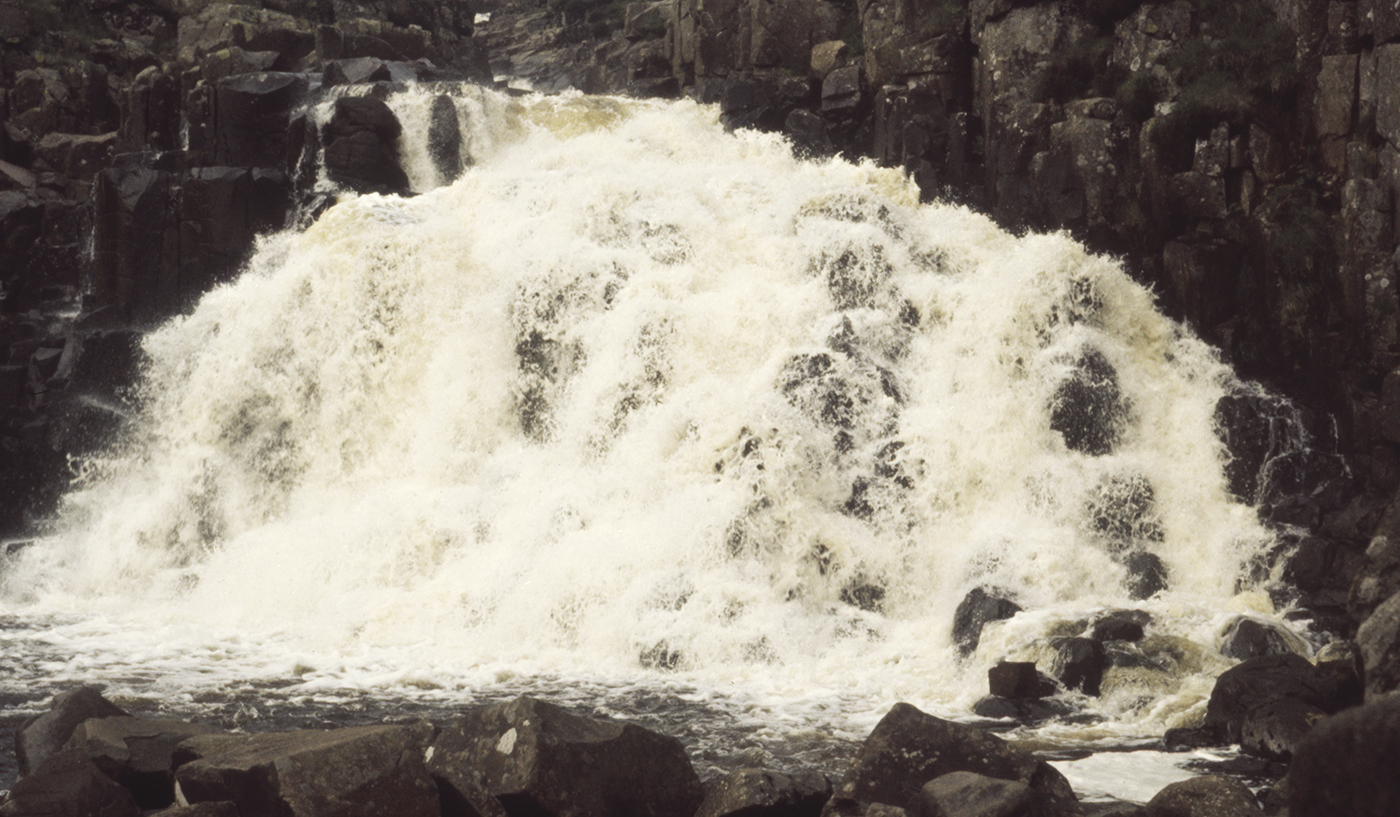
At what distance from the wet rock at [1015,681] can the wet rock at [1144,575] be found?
3.64m

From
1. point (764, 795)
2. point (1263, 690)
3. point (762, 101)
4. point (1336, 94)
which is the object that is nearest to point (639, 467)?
point (1263, 690)

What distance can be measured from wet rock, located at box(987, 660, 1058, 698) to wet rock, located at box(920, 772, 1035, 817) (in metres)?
4.69

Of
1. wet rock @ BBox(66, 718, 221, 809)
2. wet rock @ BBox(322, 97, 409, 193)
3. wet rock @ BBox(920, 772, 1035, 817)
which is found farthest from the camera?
wet rock @ BBox(322, 97, 409, 193)

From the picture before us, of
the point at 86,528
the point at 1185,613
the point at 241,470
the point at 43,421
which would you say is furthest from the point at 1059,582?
the point at 43,421

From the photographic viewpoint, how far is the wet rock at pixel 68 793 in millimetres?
7422

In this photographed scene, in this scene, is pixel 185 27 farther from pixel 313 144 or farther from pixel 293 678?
pixel 293 678

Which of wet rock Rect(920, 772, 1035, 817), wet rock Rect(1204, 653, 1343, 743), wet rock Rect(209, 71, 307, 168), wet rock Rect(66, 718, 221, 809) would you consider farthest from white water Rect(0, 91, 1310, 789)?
wet rock Rect(209, 71, 307, 168)

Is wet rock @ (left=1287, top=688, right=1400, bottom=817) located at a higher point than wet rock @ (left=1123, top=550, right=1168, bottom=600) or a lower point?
higher

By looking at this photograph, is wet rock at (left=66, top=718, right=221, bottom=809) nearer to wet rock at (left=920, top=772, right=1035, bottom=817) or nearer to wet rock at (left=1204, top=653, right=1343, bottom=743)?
wet rock at (left=920, top=772, right=1035, bottom=817)

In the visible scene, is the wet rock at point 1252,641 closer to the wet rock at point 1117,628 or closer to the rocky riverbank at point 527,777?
the wet rock at point 1117,628

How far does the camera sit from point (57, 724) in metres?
9.26

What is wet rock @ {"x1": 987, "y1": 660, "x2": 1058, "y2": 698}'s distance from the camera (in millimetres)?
12180

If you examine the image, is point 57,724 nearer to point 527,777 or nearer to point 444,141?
point 527,777

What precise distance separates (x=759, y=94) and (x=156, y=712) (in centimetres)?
2262
